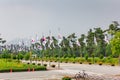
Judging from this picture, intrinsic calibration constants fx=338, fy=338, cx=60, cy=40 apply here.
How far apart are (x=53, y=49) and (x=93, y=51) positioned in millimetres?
32515

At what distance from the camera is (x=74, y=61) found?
248 feet

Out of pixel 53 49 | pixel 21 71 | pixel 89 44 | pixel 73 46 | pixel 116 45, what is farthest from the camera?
pixel 53 49

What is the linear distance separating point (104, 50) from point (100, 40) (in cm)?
287

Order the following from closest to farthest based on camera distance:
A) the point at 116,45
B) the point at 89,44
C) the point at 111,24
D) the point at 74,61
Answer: the point at 116,45
the point at 111,24
the point at 74,61
the point at 89,44

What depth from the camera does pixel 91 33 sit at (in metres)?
94.1

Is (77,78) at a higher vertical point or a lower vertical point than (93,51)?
lower

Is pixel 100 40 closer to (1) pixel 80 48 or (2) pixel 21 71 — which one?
(1) pixel 80 48

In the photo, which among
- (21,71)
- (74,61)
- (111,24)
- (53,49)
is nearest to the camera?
(21,71)

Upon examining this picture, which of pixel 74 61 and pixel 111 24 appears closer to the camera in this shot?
pixel 111 24

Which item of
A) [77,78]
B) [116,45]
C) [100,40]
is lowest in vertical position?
[77,78]

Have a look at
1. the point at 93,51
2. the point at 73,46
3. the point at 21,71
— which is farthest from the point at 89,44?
the point at 21,71

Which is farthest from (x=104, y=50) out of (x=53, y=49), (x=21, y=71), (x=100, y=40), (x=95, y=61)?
(x=21, y=71)

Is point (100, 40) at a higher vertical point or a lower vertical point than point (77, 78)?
higher

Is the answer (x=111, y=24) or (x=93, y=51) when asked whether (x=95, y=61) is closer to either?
(x=111, y=24)
